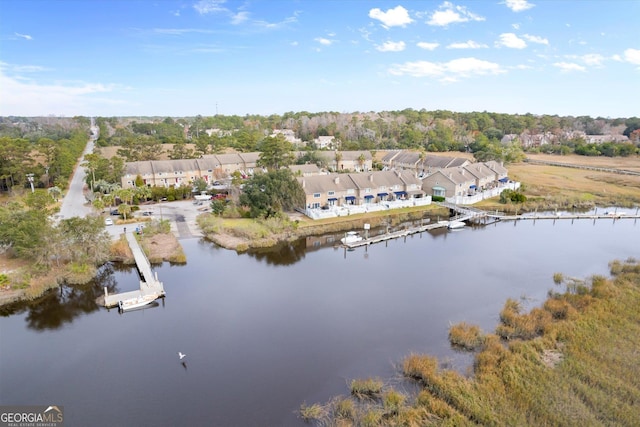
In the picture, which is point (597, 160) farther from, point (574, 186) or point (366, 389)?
point (366, 389)

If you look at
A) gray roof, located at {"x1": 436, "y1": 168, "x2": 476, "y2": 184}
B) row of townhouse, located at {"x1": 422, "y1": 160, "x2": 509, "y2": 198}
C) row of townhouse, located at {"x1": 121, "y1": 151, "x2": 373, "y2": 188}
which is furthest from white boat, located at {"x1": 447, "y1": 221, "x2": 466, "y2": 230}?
row of townhouse, located at {"x1": 121, "y1": 151, "x2": 373, "y2": 188}

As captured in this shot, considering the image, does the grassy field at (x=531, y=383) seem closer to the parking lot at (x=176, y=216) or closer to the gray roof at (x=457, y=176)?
the parking lot at (x=176, y=216)

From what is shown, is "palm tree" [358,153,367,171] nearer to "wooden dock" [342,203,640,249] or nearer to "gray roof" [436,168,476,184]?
"gray roof" [436,168,476,184]

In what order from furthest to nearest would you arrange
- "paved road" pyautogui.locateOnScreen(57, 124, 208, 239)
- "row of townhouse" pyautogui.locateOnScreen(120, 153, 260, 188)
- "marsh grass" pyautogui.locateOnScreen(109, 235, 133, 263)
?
1. "row of townhouse" pyautogui.locateOnScreen(120, 153, 260, 188)
2. "paved road" pyautogui.locateOnScreen(57, 124, 208, 239)
3. "marsh grass" pyautogui.locateOnScreen(109, 235, 133, 263)

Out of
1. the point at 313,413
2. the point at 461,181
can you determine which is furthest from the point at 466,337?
the point at 461,181

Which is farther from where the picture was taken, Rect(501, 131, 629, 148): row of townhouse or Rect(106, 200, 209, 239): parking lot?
Rect(501, 131, 629, 148): row of townhouse

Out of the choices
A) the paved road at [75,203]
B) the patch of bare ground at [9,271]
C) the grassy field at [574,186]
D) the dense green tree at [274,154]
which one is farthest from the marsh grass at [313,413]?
the dense green tree at [274,154]
